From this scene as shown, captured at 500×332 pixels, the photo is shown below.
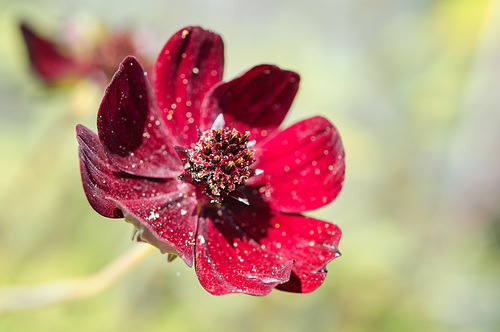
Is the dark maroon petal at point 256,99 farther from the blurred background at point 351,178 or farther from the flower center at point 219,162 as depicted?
the blurred background at point 351,178


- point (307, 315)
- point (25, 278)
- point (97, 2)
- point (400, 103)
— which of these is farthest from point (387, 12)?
point (25, 278)

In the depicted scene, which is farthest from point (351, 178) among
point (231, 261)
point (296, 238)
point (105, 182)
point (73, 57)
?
point (105, 182)

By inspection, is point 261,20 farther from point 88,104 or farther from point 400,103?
point 88,104

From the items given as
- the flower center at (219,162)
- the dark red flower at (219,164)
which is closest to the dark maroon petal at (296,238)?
the dark red flower at (219,164)

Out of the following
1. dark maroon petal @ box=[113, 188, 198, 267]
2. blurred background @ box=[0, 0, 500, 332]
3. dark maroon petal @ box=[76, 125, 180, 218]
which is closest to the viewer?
dark maroon petal @ box=[76, 125, 180, 218]

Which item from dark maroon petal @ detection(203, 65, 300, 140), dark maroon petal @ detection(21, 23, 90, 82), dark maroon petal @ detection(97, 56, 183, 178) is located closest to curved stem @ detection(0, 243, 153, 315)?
dark maroon petal @ detection(97, 56, 183, 178)

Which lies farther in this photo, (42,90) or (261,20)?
(261,20)

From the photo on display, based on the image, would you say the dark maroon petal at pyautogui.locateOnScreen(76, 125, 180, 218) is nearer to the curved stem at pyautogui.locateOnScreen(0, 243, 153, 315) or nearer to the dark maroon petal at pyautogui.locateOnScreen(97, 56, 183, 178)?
the dark maroon petal at pyautogui.locateOnScreen(97, 56, 183, 178)
